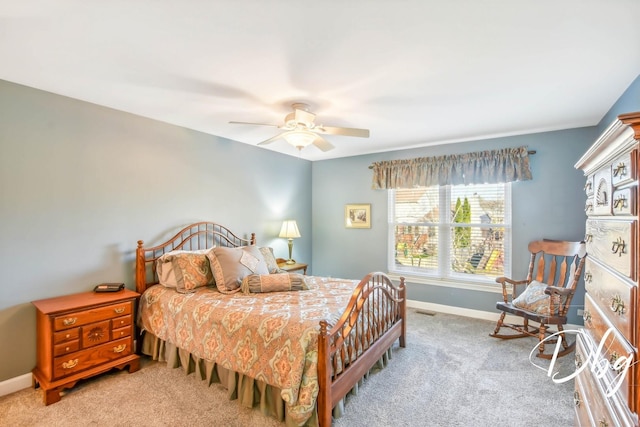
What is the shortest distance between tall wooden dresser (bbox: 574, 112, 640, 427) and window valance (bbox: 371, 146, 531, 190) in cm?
261

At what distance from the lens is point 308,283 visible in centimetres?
338

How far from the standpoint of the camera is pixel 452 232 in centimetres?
443

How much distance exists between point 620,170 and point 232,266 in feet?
9.61

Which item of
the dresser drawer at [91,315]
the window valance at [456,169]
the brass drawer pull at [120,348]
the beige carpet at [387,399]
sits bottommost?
the beige carpet at [387,399]

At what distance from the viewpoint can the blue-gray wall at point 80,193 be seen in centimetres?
245

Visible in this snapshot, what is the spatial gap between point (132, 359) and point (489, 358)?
11.3ft

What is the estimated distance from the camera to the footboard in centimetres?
192

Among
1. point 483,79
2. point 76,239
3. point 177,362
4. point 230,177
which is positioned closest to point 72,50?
point 76,239

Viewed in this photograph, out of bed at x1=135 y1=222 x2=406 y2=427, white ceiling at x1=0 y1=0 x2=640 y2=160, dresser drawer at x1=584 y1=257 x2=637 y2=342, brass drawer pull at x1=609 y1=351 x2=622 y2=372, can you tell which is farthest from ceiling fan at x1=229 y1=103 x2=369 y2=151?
brass drawer pull at x1=609 y1=351 x2=622 y2=372

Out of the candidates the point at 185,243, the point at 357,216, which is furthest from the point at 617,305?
the point at 357,216

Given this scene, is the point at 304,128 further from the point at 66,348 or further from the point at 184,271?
the point at 66,348

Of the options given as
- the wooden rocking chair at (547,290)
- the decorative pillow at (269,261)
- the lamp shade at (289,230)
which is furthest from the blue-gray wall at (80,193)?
the wooden rocking chair at (547,290)

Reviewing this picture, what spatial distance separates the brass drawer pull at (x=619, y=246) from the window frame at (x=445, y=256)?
3.13 metres

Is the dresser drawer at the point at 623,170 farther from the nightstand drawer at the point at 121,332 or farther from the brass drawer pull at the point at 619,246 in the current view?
the nightstand drawer at the point at 121,332
